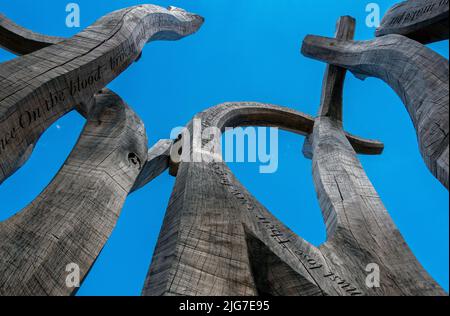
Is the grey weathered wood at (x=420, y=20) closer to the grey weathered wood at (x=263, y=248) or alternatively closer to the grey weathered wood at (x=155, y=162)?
the grey weathered wood at (x=263, y=248)

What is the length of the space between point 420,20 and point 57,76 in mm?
4022

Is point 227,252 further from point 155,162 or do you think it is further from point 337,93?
point 337,93

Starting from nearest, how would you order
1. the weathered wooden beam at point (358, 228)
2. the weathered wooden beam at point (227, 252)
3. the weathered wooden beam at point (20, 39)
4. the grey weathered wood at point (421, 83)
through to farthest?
the weathered wooden beam at point (227, 252) → the grey weathered wood at point (421, 83) → the weathered wooden beam at point (358, 228) → the weathered wooden beam at point (20, 39)

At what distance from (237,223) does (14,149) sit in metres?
2.20

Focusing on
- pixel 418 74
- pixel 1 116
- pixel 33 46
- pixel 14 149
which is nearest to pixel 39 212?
pixel 14 149

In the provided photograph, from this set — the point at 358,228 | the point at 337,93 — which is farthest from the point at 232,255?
the point at 337,93

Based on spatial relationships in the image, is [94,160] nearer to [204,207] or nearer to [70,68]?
[70,68]

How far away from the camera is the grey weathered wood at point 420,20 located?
185 inches

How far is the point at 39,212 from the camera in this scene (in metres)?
4.15

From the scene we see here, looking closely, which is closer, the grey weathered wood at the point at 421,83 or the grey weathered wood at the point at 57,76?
the grey weathered wood at the point at 421,83

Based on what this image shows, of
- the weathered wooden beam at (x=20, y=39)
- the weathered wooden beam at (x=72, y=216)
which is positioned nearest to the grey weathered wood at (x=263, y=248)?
the weathered wooden beam at (x=72, y=216)

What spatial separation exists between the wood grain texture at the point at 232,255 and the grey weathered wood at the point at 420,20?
9.05 ft

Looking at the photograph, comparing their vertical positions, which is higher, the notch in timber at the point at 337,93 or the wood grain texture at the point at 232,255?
the notch in timber at the point at 337,93
